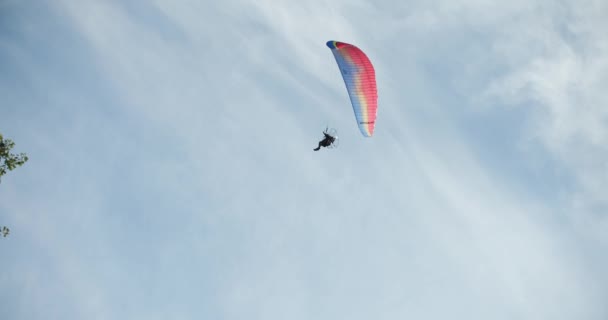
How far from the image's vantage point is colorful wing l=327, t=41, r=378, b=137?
92.5 ft

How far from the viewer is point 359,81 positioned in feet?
94.9

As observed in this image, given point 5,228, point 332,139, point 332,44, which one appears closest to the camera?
point 5,228

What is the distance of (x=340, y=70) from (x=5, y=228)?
22.6m

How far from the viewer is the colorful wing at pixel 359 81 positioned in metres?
28.2

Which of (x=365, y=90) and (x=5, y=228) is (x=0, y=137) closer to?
(x=5, y=228)

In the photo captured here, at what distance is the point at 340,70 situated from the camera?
29.2m

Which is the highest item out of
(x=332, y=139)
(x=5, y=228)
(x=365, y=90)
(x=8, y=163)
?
(x=365, y=90)

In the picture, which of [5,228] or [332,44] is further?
[332,44]

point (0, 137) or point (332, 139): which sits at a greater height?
point (332, 139)

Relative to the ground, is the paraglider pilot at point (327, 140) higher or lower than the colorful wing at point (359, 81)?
lower

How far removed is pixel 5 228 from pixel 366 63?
2408 centimetres

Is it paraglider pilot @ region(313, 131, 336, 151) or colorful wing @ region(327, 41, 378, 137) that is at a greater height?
colorful wing @ region(327, 41, 378, 137)

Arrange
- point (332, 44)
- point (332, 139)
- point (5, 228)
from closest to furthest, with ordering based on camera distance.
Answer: point (5, 228)
point (332, 44)
point (332, 139)

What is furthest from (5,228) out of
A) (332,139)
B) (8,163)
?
(332,139)
